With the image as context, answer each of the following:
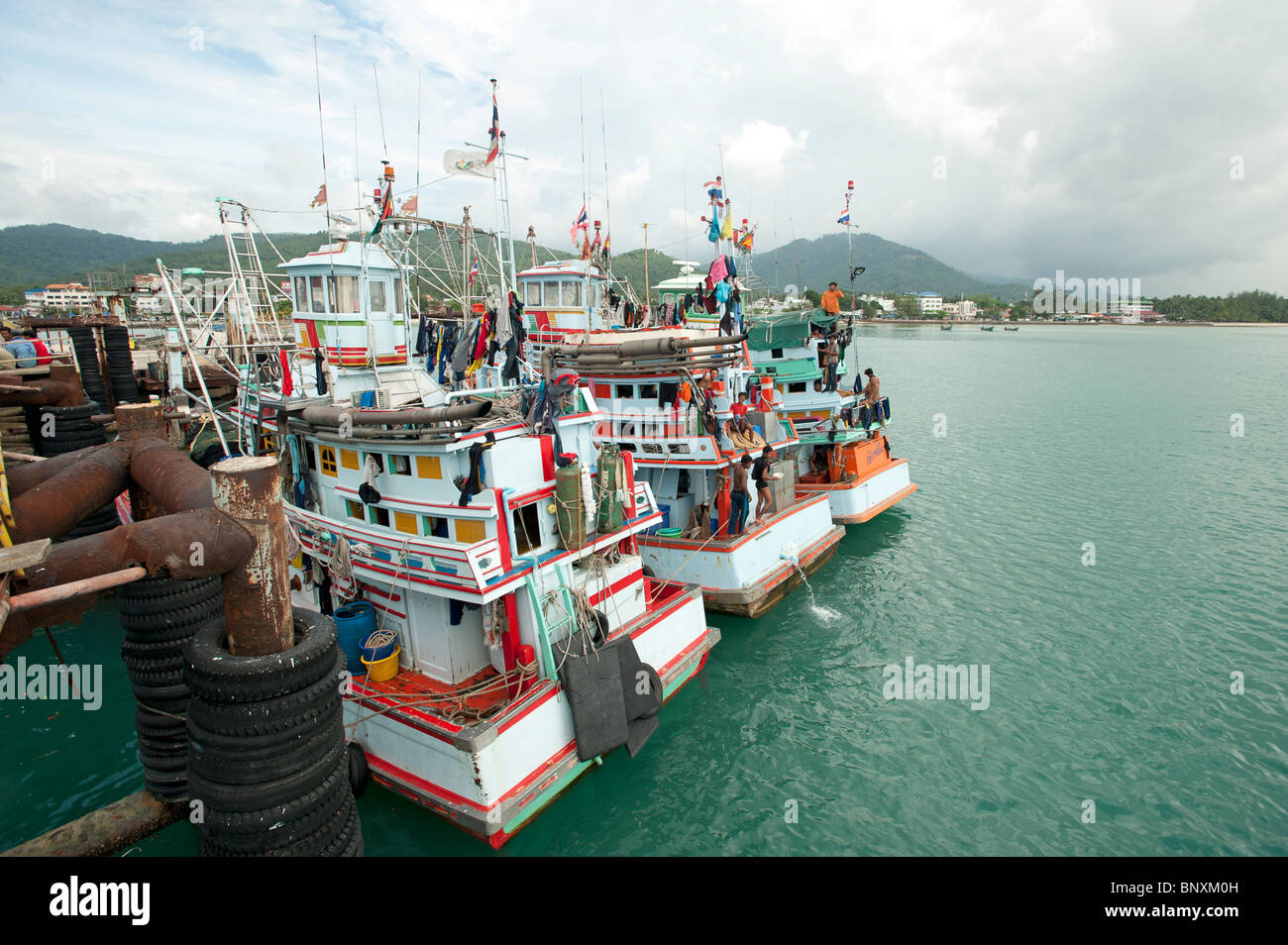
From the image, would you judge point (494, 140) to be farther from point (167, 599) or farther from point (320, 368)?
point (167, 599)

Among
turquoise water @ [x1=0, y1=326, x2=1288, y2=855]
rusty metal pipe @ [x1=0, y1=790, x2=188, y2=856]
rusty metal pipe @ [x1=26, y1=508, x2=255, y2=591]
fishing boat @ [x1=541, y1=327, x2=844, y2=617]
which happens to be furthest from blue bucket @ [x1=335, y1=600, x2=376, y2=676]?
fishing boat @ [x1=541, y1=327, x2=844, y2=617]

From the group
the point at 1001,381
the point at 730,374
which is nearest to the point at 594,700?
the point at 730,374

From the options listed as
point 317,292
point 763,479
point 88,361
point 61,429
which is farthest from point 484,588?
point 88,361

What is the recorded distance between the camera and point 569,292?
2361cm

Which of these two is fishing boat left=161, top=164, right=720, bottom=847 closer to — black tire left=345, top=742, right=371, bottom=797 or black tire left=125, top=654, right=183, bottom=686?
black tire left=345, top=742, right=371, bottom=797

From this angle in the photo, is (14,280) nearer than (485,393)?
No

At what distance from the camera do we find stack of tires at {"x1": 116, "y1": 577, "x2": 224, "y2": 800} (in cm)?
698

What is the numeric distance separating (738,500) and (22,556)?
12149 mm

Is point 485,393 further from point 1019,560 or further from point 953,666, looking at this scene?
point 1019,560

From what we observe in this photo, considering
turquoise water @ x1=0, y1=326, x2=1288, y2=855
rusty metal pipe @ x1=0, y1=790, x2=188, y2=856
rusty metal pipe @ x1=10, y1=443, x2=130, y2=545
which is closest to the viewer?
rusty metal pipe @ x1=10, y1=443, x2=130, y2=545

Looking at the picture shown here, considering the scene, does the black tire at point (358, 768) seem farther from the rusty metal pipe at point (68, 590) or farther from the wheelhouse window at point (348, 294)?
the wheelhouse window at point (348, 294)

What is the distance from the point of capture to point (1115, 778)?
9.92m

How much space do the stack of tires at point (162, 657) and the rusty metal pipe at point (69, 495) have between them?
3.50 ft

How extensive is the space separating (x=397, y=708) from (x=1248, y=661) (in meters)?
16.2
